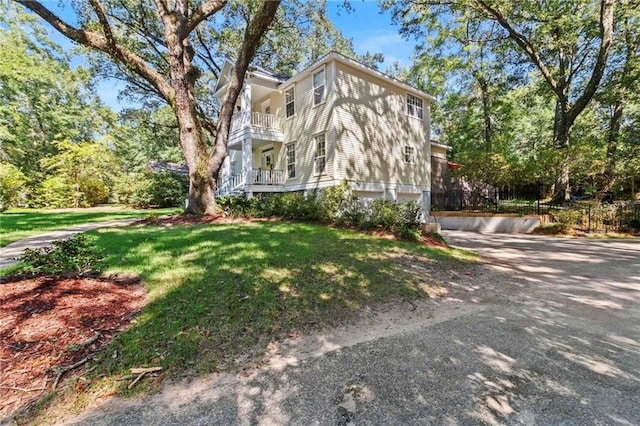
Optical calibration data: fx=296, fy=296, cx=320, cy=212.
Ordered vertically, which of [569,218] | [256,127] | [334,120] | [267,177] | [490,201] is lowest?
[569,218]

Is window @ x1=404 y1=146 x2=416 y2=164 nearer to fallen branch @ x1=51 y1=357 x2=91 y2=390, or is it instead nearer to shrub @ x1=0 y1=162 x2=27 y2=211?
fallen branch @ x1=51 y1=357 x2=91 y2=390

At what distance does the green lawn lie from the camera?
301 centimetres

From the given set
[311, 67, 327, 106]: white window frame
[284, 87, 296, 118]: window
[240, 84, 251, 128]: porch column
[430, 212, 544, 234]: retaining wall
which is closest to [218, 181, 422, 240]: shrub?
[240, 84, 251, 128]: porch column

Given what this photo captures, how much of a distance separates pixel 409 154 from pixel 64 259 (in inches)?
603

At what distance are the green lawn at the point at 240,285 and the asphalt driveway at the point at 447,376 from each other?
39 cm

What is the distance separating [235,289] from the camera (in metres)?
4.25

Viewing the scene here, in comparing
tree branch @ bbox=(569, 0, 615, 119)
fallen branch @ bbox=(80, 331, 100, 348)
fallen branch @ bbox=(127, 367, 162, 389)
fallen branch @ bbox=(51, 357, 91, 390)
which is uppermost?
tree branch @ bbox=(569, 0, 615, 119)

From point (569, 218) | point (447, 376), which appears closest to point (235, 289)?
point (447, 376)

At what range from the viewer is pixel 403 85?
15.5 m

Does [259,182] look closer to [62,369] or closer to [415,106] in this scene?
[415,106]

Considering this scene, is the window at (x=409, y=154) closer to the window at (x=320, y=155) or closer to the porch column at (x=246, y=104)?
the window at (x=320, y=155)

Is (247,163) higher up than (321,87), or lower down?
lower down

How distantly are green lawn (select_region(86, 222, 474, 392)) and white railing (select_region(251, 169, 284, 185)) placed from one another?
7.35 m

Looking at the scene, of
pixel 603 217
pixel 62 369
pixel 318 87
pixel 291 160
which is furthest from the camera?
pixel 291 160
